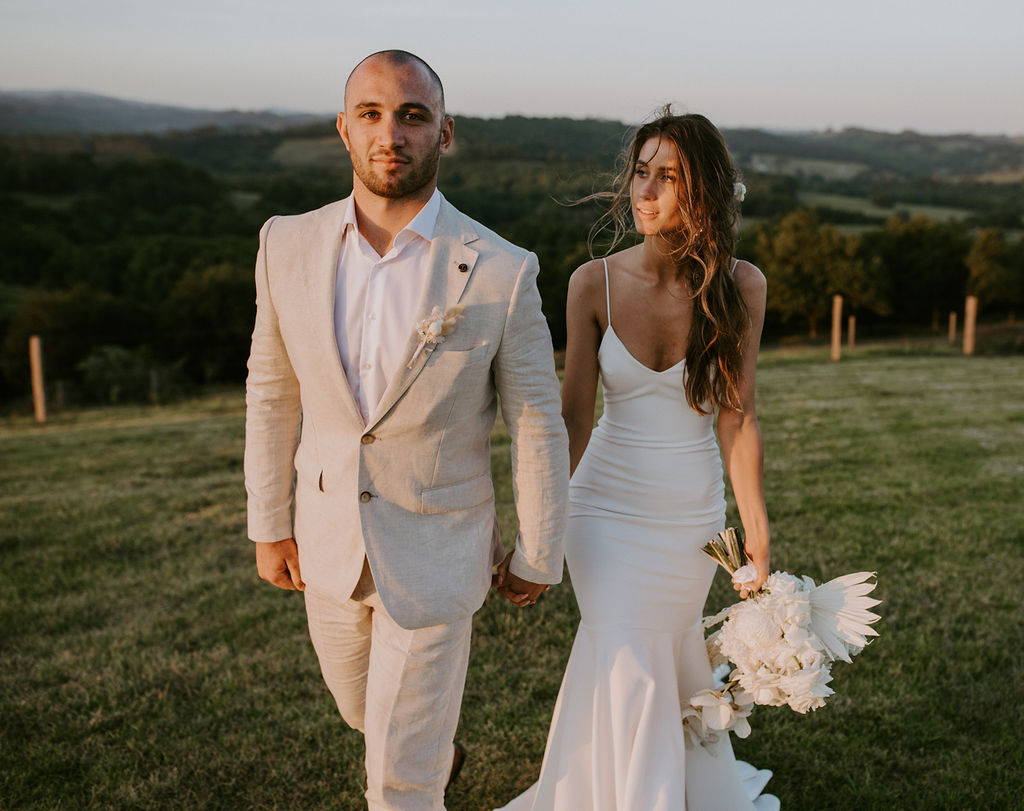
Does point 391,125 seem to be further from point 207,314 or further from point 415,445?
point 207,314

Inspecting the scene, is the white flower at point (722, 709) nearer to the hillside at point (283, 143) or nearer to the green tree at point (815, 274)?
the green tree at point (815, 274)

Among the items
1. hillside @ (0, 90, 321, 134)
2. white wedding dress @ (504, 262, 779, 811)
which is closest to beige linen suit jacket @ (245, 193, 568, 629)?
white wedding dress @ (504, 262, 779, 811)

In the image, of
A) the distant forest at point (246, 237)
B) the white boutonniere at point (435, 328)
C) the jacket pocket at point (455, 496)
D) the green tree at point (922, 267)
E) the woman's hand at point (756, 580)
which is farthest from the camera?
the green tree at point (922, 267)

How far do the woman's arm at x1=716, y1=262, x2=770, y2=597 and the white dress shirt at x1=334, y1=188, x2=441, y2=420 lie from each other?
1171mm

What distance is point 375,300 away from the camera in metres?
2.48

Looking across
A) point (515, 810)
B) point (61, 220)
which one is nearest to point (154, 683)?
point (515, 810)

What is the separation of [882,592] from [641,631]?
3.45m

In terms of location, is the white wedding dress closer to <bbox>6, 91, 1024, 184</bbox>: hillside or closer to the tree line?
the tree line

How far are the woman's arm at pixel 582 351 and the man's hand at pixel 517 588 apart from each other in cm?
47

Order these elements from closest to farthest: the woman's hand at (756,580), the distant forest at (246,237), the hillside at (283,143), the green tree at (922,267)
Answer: the woman's hand at (756,580), the distant forest at (246,237), the green tree at (922,267), the hillside at (283,143)

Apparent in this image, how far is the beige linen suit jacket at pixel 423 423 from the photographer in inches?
96.4

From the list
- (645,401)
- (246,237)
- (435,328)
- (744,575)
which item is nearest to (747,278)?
(645,401)

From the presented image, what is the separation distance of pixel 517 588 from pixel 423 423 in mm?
654

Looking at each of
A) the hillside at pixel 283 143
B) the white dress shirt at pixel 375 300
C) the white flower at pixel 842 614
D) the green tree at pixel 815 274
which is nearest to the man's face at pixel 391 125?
the white dress shirt at pixel 375 300
